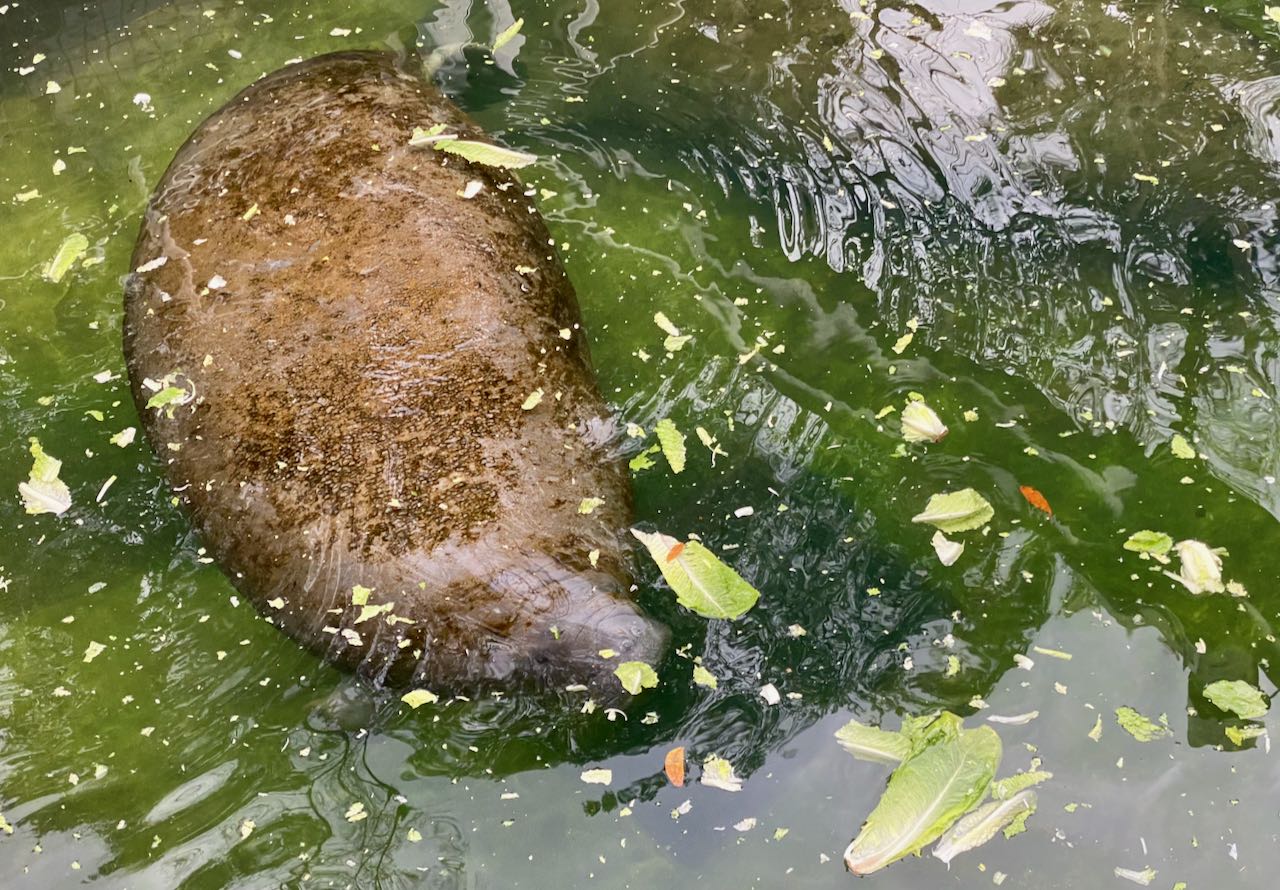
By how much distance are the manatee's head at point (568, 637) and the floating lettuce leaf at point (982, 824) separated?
3.55 feet

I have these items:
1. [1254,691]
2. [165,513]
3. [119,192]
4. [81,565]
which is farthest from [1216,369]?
[119,192]

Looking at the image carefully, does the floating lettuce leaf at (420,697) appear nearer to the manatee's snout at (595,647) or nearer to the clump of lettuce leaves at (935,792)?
the manatee's snout at (595,647)

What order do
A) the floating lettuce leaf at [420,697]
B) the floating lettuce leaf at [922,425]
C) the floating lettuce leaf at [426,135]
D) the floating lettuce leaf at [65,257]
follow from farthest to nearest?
the floating lettuce leaf at [65,257] < the floating lettuce leaf at [426,135] < the floating lettuce leaf at [922,425] < the floating lettuce leaf at [420,697]

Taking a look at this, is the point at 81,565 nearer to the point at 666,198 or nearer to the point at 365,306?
the point at 365,306

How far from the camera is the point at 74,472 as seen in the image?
4746mm

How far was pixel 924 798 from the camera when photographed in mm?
3492

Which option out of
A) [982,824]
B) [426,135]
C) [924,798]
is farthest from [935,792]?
[426,135]

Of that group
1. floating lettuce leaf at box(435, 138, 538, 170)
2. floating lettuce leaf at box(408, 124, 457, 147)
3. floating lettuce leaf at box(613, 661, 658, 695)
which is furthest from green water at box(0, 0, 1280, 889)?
floating lettuce leaf at box(408, 124, 457, 147)

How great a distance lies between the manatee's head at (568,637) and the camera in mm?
3660

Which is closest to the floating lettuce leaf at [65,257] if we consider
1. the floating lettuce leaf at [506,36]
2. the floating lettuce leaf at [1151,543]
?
the floating lettuce leaf at [506,36]

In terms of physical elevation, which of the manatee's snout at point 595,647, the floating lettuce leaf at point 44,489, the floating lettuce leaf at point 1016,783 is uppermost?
the manatee's snout at point 595,647

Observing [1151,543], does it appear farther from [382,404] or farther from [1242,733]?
[382,404]

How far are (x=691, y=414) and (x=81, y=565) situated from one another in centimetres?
251

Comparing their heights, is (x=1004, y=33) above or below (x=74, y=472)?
above
